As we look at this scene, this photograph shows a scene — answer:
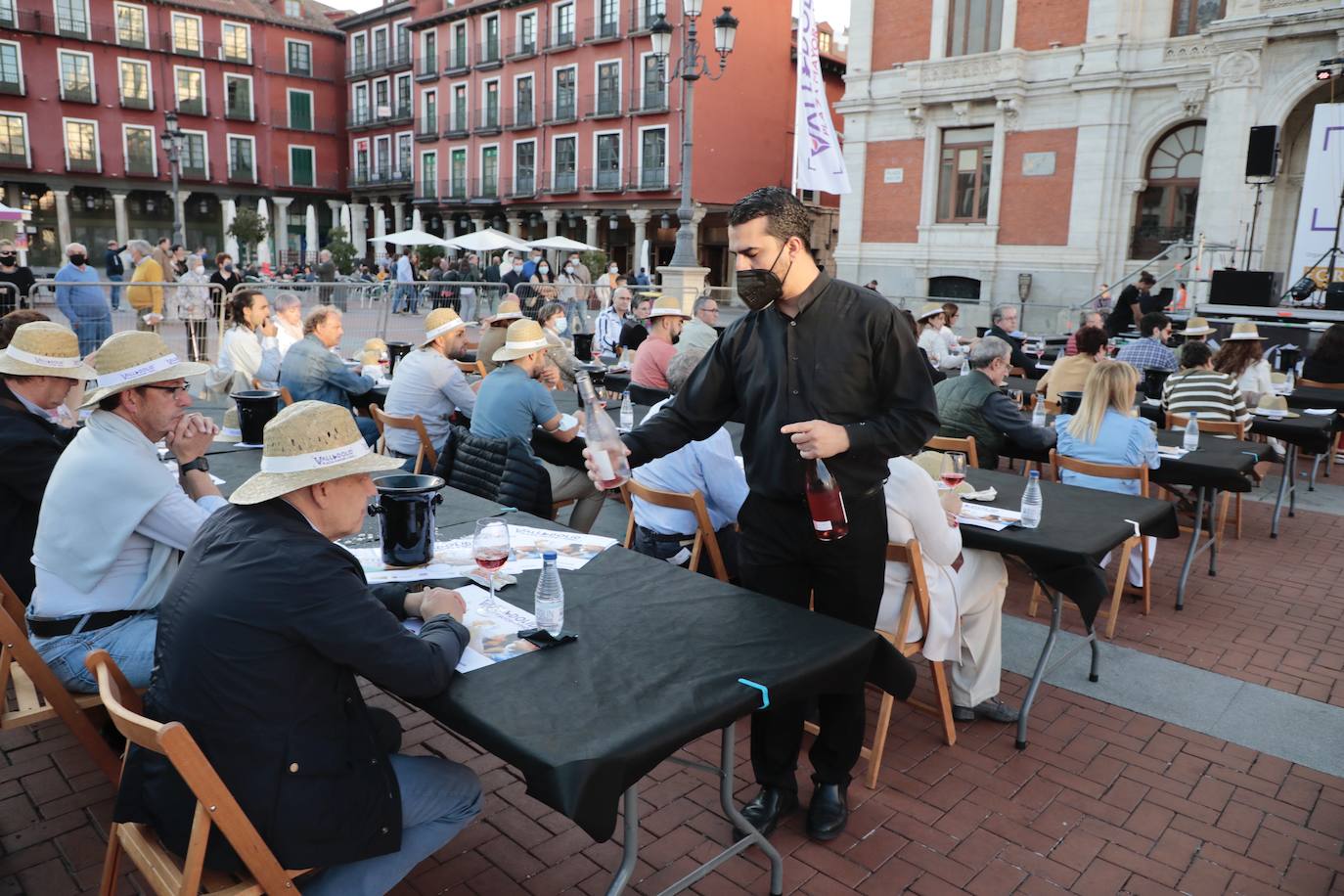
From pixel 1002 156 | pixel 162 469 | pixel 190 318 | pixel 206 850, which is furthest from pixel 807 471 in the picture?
pixel 1002 156

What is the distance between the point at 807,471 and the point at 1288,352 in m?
11.0

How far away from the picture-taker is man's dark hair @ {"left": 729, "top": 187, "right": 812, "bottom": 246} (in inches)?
104

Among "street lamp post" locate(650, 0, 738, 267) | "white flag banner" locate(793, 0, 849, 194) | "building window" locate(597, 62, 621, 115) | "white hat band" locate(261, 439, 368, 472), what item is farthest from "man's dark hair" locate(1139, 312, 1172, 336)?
"building window" locate(597, 62, 621, 115)

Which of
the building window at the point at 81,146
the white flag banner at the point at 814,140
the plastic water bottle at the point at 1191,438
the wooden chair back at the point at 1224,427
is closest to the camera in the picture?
the plastic water bottle at the point at 1191,438

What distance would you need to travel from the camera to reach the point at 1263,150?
595 inches

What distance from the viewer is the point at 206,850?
1863 mm

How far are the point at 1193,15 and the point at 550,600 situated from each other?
71.3 feet

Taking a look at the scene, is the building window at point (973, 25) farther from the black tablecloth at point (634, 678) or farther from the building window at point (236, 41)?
the building window at point (236, 41)

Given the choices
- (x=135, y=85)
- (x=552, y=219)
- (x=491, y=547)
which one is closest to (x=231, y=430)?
(x=491, y=547)

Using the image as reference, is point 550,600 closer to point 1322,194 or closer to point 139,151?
point 1322,194

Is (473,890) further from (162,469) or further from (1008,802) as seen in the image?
(1008,802)

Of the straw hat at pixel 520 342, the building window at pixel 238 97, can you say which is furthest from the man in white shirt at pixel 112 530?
the building window at pixel 238 97

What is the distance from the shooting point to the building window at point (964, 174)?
71.9 feet

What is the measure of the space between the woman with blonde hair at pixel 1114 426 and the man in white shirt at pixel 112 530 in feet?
14.2
